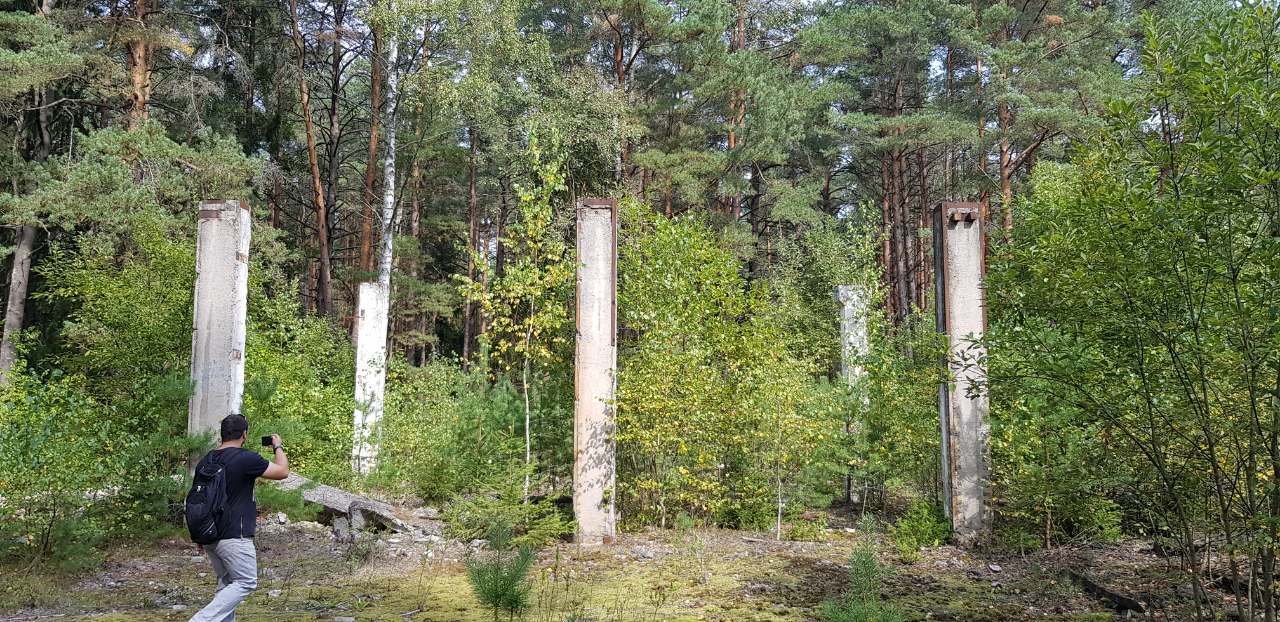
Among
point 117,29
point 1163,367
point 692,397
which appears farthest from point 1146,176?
point 117,29

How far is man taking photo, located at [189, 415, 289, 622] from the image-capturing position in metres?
3.91

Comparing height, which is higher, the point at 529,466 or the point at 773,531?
the point at 529,466

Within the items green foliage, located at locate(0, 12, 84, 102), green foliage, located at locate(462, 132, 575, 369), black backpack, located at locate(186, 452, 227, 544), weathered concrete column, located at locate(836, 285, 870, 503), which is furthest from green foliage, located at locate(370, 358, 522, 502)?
green foliage, located at locate(0, 12, 84, 102)

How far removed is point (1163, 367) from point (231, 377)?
741cm

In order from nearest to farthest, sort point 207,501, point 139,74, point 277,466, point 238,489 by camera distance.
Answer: point 207,501, point 238,489, point 277,466, point 139,74

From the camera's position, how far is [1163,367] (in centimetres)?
388

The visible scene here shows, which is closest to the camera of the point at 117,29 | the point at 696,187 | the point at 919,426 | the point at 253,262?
the point at 919,426

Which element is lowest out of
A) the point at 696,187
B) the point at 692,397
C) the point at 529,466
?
the point at 529,466

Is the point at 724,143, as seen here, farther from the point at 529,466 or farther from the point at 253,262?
the point at 529,466

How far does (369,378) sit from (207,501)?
7002 millimetres

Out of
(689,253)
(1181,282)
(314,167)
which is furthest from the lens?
(314,167)

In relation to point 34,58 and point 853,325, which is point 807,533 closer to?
point 853,325

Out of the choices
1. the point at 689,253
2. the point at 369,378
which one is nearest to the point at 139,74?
the point at 369,378

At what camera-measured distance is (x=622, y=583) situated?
604 cm
